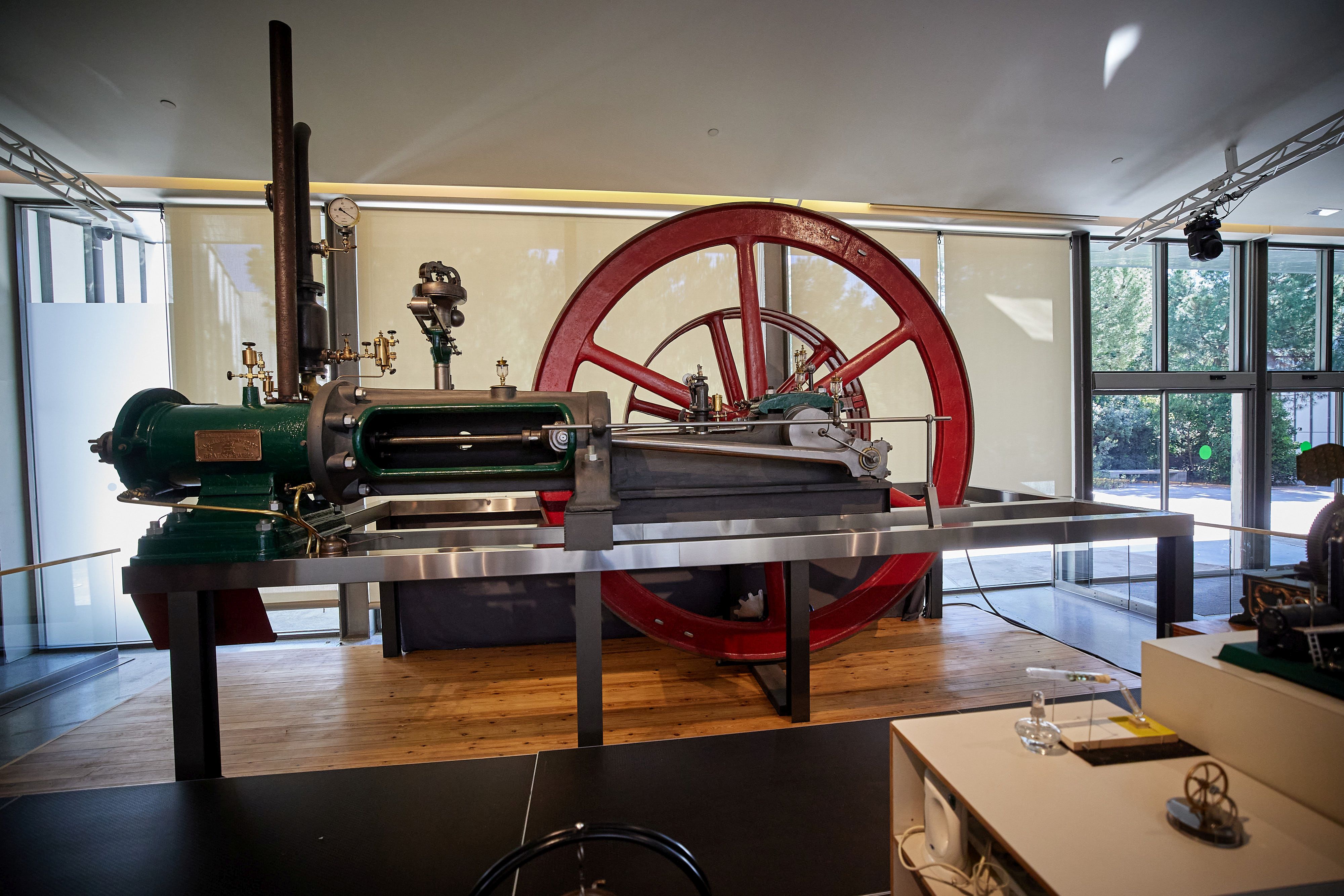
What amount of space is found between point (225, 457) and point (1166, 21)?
359 cm

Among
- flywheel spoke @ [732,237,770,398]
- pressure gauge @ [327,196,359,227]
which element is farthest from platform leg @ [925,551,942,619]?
pressure gauge @ [327,196,359,227]

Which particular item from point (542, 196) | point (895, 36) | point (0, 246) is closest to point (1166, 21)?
point (895, 36)

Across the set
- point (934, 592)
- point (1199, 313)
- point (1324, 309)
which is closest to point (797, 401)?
point (934, 592)

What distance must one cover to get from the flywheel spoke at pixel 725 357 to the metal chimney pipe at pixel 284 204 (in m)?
1.69

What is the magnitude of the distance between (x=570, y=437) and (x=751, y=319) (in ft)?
3.61

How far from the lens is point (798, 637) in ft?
5.66

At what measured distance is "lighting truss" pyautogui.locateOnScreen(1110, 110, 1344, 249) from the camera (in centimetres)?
277

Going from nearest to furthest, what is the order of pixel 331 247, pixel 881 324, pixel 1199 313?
1. pixel 331 247
2. pixel 881 324
3. pixel 1199 313

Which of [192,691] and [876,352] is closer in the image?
[192,691]

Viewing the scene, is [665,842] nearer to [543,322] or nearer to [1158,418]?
[543,322]

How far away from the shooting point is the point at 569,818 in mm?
1125

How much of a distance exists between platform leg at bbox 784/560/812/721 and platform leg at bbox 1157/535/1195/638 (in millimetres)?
1188

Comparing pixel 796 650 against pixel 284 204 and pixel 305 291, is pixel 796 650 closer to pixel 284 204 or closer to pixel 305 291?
pixel 305 291

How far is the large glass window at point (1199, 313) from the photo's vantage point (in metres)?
4.42
